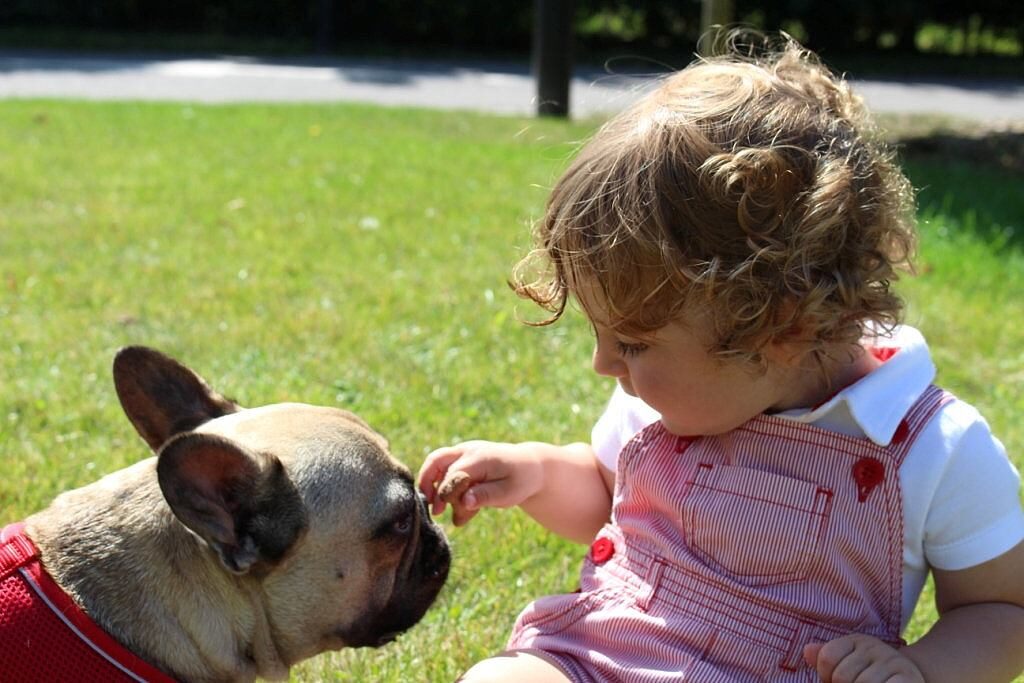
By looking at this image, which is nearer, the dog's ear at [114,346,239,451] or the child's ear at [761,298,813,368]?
the child's ear at [761,298,813,368]

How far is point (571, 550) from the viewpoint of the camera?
3803 millimetres

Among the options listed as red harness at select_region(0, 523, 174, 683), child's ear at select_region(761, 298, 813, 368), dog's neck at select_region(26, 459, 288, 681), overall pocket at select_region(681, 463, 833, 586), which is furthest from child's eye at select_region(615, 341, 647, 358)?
red harness at select_region(0, 523, 174, 683)

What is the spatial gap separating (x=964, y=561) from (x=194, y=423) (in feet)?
5.86

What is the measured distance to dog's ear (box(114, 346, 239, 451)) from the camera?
2.81 metres

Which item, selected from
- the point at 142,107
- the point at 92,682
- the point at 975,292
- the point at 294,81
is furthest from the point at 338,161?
the point at 294,81

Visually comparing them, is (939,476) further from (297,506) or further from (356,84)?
(356,84)

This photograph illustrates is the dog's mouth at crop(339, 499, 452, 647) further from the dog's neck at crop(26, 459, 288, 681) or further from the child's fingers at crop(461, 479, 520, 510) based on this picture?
the dog's neck at crop(26, 459, 288, 681)

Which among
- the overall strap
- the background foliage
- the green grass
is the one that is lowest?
the background foliage

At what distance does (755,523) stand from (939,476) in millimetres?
411

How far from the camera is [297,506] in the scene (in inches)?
99.3

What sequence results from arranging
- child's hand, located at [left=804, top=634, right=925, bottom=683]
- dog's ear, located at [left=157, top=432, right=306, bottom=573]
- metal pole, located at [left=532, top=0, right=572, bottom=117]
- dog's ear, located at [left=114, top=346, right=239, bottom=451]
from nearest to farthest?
dog's ear, located at [left=157, top=432, right=306, bottom=573]
child's hand, located at [left=804, top=634, right=925, bottom=683]
dog's ear, located at [left=114, top=346, right=239, bottom=451]
metal pole, located at [left=532, top=0, right=572, bottom=117]

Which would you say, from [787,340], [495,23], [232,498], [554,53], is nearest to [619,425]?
[787,340]

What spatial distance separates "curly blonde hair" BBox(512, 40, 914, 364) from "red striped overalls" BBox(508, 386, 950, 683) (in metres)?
0.27

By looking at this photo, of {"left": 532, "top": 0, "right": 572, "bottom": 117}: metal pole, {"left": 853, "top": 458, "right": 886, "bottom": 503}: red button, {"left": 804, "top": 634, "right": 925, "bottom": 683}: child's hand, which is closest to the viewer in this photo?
{"left": 804, "top": 634, "right": 925, "bottom": 683}: child's hand
